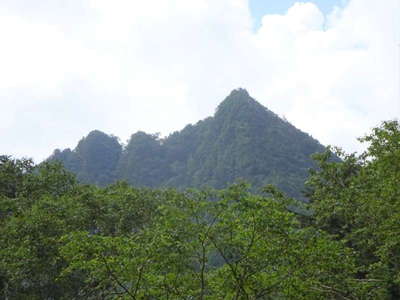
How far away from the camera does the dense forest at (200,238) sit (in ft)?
27.5

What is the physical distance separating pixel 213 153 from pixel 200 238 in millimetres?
64042

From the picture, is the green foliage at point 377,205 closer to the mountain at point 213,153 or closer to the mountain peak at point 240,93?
the mountain at point 213,153

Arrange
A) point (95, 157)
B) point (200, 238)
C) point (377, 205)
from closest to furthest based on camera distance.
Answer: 1. point (200, 238)
2. point (377, 205)
3. point (95, 157)

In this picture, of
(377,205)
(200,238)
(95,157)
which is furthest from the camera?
(95,157)

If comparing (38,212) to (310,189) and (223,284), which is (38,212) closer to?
(223,284)

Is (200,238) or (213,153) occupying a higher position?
(213,153)

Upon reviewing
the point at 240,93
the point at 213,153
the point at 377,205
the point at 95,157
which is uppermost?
the point at 240,93

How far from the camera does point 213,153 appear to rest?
2854 inches

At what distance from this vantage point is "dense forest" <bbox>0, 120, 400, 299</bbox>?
8.37 meters

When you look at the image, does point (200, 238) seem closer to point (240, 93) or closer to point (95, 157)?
point (95, 157)

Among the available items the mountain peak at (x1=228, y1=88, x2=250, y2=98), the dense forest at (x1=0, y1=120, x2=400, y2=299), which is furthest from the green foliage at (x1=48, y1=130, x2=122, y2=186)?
the dense forest at (x1=0, y1=120, x2=400, y2=299)

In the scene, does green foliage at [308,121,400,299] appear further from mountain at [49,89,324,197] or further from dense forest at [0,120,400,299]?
mountain at [49,89,324,197]

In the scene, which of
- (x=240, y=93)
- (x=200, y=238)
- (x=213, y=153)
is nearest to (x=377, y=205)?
(x=200, y=238)

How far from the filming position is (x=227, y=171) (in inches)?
2542
